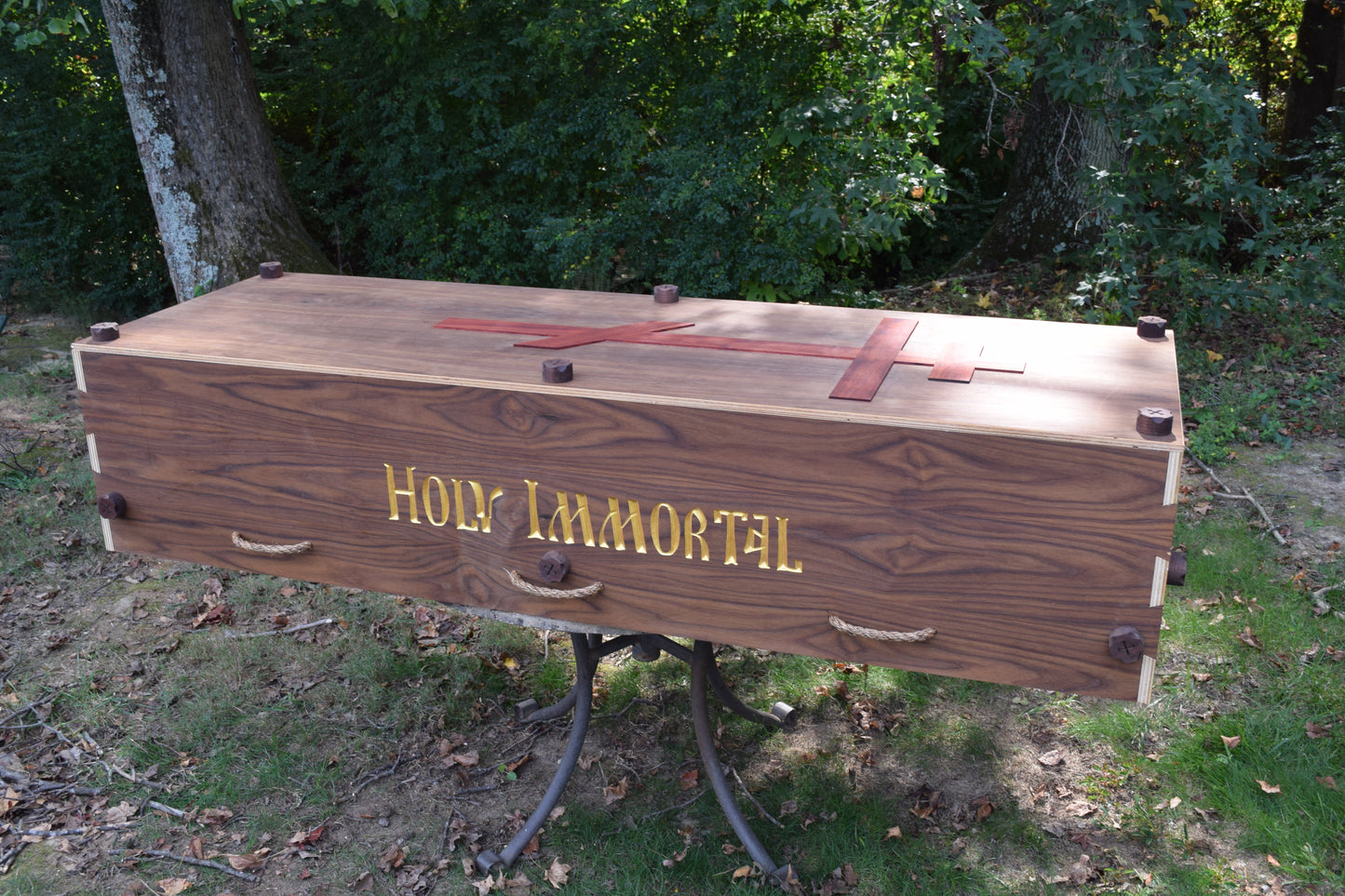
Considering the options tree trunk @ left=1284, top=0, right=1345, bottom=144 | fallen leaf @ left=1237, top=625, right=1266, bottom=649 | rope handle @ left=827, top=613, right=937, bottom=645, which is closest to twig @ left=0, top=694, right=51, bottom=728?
rope handle @ left=827, top=613, right=937, bottom=645

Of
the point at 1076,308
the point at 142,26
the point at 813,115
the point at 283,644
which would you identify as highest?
the point at 142,26

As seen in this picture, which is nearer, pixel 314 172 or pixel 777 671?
pixel 777 671

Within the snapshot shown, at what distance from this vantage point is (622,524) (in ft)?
6.86

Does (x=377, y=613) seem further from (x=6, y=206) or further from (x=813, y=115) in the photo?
(x=6, y=206)

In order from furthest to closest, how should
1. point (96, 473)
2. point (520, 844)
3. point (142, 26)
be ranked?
point (142, 26) → point (520, 844) → point (96, 473)

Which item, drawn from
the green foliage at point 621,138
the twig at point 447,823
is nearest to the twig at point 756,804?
the twig at point 447,823

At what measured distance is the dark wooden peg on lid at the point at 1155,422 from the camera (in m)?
1.71

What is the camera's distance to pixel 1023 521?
1806mm

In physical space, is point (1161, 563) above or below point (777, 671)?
above

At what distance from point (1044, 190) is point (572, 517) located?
214 inches

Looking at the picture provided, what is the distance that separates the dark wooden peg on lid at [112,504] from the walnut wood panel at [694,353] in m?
0.36

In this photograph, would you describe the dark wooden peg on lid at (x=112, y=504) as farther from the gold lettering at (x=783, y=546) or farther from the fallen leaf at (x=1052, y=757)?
the fallen leaf at (x=1052, y=757)

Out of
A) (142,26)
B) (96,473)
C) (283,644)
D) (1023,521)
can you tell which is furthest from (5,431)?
(1023,521)

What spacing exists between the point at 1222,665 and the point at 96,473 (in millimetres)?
3237
